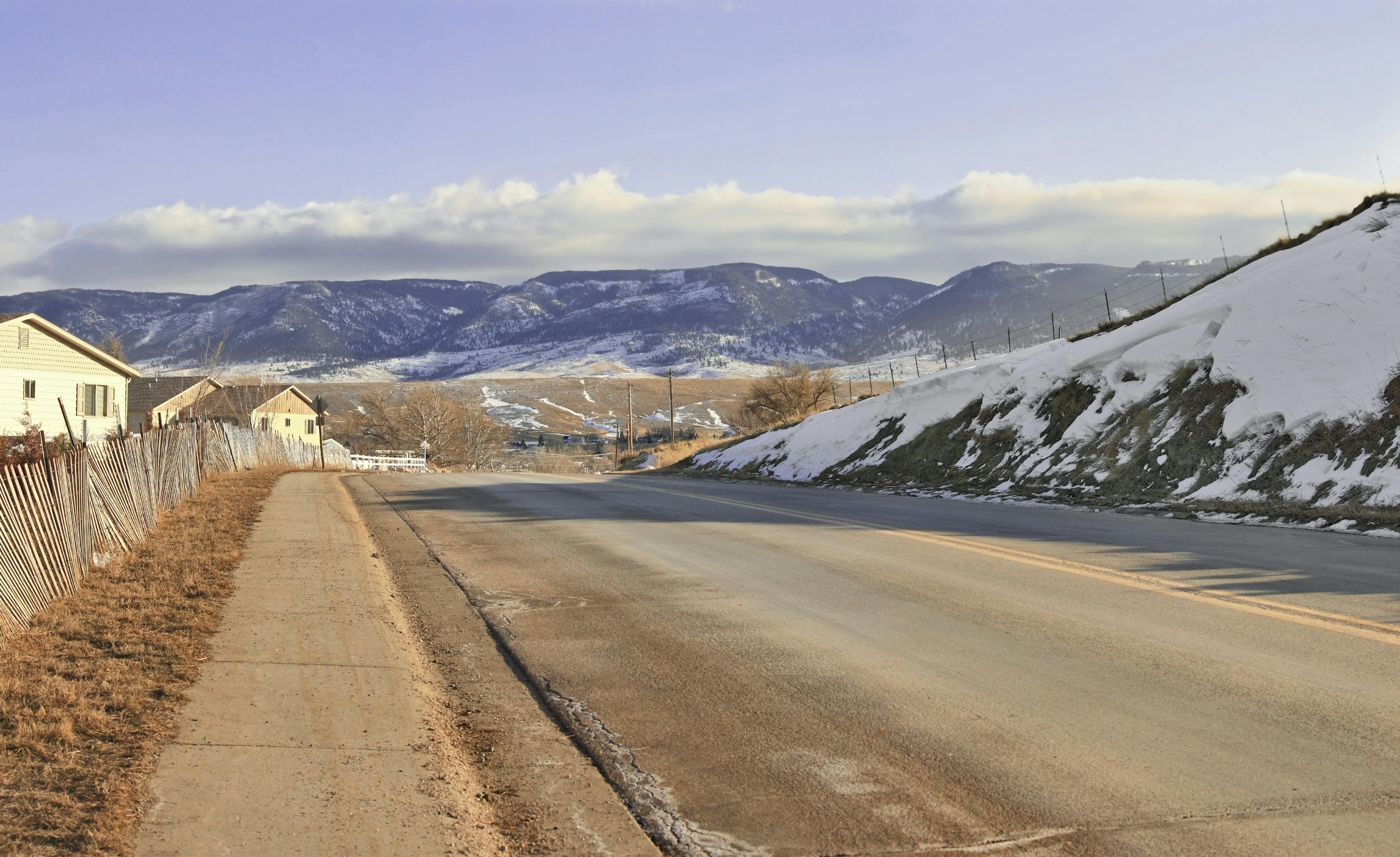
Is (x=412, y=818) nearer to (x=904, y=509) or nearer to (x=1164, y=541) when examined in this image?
(x=1164, y=541)

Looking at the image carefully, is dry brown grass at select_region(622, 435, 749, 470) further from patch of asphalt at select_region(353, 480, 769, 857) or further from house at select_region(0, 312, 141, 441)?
patch of asphalt at select_region(353, 480, 769, 857)

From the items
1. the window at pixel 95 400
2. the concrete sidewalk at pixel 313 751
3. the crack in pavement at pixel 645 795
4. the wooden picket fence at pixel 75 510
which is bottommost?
the crack in pavement at pixel 645 795

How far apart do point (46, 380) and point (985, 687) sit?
120ft

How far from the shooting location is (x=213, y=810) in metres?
3.99

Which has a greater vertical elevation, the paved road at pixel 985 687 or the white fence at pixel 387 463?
the white fence at pixel 387 463

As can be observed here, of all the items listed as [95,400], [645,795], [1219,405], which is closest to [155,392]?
[95,400]

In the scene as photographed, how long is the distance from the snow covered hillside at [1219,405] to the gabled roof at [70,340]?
2501cm

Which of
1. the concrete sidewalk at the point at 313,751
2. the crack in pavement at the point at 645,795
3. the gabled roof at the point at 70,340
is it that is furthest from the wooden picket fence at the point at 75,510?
the gabled roof at the point at 70,340

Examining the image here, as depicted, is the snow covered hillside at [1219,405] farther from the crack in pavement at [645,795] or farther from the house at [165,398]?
the house at [165,398]

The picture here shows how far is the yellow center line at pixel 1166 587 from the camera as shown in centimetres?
685

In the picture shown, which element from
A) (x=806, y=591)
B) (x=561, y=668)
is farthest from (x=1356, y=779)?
(x=806, y=591)

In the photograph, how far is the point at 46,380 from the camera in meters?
34.2

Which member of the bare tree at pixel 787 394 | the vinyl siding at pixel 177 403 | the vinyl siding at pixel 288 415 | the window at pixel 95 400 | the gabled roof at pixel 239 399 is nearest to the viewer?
the window at pixel 95 400

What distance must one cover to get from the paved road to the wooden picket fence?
3.27 metres
